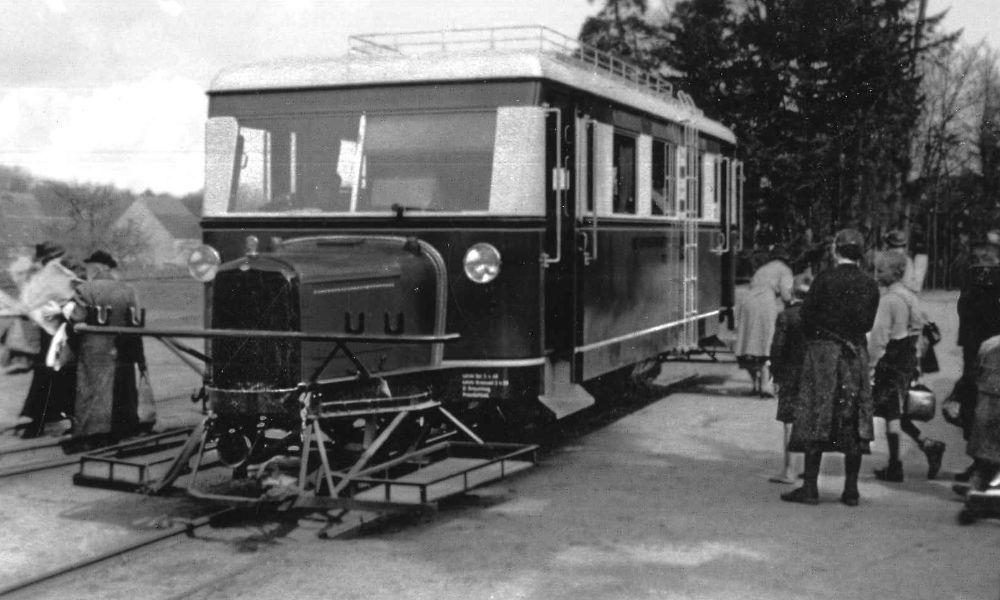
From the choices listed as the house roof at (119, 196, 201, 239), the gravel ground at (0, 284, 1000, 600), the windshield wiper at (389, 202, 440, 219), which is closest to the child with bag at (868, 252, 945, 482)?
the gravel ground at (0, 284, 1000, 600)

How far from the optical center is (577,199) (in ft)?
30.7

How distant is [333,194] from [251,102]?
992mm

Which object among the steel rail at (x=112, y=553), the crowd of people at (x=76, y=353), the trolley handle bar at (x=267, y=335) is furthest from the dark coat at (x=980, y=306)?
the crowd of people at (x=76, y=353)

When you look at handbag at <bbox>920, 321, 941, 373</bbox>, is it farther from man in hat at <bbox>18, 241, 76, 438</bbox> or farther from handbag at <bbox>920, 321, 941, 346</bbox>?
man in hat at <bbox>18, 241, 76, 438</bbox>

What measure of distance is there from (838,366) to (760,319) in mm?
5810

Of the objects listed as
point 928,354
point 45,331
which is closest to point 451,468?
point 928,354

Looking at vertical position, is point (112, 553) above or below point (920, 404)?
below

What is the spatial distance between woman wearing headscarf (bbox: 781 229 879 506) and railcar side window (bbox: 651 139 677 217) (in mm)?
3471

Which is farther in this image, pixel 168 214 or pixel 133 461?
pixel 168 214

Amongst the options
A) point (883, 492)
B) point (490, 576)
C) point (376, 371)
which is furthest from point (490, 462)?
point (883, 492)

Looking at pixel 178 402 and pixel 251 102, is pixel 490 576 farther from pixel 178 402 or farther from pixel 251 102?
pixel 178 402

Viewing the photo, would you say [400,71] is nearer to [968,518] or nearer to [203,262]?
[203,262]

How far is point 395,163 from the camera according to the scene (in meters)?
8.84

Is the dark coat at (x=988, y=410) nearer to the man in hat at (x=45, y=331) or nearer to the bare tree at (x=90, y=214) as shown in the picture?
the man in hat at (x=45, y=331)
